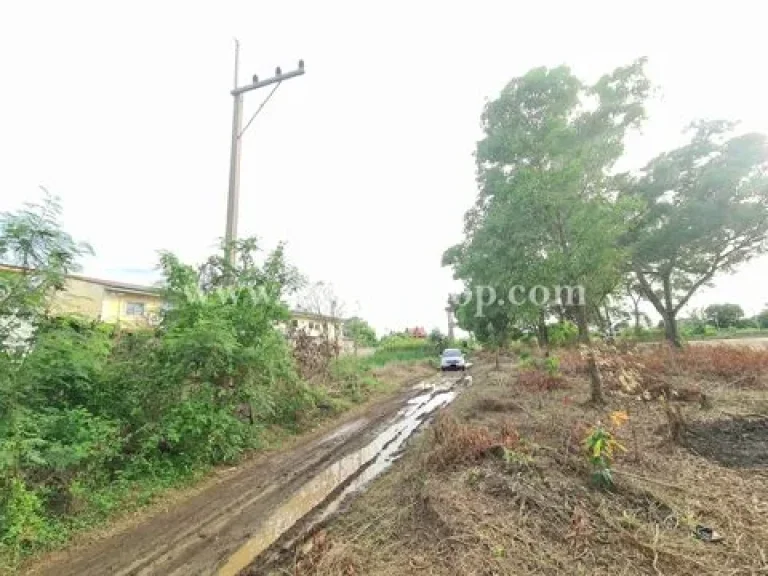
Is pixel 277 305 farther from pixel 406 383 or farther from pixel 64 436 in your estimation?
pixel 406 383

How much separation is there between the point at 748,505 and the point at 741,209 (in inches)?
707

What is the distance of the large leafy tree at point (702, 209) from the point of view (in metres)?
17.4

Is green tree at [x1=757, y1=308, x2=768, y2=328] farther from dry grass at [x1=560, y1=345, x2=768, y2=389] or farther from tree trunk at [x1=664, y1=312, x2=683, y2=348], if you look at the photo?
Result: dry grass at [x1=560, y1=345, x2=768, y2=389]

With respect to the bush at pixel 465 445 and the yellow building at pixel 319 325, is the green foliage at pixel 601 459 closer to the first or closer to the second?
the bush at pixel 465 445

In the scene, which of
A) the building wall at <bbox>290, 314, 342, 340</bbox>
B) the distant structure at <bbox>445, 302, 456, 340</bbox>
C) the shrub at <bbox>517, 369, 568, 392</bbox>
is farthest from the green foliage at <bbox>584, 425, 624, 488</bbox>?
the distant structure at <bbox>445, 302, 456, 340</bbox>

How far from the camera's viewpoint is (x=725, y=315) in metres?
47.9

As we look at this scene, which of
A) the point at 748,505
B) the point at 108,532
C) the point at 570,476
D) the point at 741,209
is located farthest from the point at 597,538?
the point at 741,209

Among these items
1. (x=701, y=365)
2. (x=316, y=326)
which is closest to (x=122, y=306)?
(x=316, y=326)

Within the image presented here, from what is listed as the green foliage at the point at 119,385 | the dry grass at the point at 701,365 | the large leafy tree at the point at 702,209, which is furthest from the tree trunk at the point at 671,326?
the green foliage at the point at 119,385

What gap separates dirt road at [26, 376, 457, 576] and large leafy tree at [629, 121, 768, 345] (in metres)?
16.1

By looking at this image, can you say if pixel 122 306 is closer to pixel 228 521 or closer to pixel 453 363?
pixel 453 363

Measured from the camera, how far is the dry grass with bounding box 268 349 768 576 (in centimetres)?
341

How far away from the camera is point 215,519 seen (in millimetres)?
5098

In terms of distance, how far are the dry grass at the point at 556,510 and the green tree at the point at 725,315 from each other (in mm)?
51480
